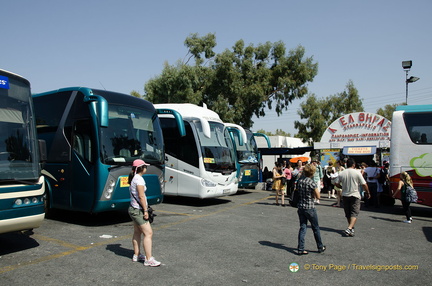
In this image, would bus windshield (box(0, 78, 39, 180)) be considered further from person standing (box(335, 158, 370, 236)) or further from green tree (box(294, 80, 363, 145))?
green tree (box(294, 80, 363, 145))

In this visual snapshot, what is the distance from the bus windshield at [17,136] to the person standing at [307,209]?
4830mm

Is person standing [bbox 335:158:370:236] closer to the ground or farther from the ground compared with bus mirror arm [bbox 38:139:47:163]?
closer to the ground

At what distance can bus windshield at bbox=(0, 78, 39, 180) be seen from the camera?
5.84 m

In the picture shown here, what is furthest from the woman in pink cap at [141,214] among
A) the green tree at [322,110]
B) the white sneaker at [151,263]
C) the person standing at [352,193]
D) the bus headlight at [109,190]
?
the green tree at [322,110]

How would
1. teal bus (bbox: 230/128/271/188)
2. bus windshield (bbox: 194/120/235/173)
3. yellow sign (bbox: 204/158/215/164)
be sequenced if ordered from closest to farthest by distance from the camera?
yellow sign (bbox: 204/158/215/164) → bus windshield (bbox: 194/120/235/173) → teal bus (bbox: 230/128/271/188)

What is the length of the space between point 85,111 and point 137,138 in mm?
1413

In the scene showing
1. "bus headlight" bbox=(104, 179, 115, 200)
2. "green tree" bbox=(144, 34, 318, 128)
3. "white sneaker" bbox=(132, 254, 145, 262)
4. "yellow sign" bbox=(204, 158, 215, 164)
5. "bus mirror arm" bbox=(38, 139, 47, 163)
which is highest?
"green tree" bbox=(144, 34, 318, 128)

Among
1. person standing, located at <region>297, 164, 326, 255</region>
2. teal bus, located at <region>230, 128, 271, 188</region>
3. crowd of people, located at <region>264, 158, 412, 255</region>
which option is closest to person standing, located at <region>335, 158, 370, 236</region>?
crowd of people, located at <region>264, 158, 412, 255</region>

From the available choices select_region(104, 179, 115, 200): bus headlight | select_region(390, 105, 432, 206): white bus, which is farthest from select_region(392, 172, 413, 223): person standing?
select_region(104, 179, 115, 200): bus headlight

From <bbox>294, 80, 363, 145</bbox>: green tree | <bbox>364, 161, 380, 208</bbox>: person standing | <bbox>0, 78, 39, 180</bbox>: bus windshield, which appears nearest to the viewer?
<bbox>0, 78, 39, 180</bbox>: bus windshield

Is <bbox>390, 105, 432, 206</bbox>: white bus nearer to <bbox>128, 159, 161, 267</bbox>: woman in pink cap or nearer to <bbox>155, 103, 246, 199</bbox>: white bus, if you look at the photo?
<bbox>155, 103, 246, 199</bbox>: white bus

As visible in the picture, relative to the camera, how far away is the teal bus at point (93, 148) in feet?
26.7

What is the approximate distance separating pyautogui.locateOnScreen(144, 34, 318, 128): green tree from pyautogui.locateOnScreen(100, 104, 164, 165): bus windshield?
15462mm

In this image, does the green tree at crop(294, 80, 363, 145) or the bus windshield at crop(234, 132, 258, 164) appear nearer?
the bus windshield at crop(234, 132, 258, 164)
